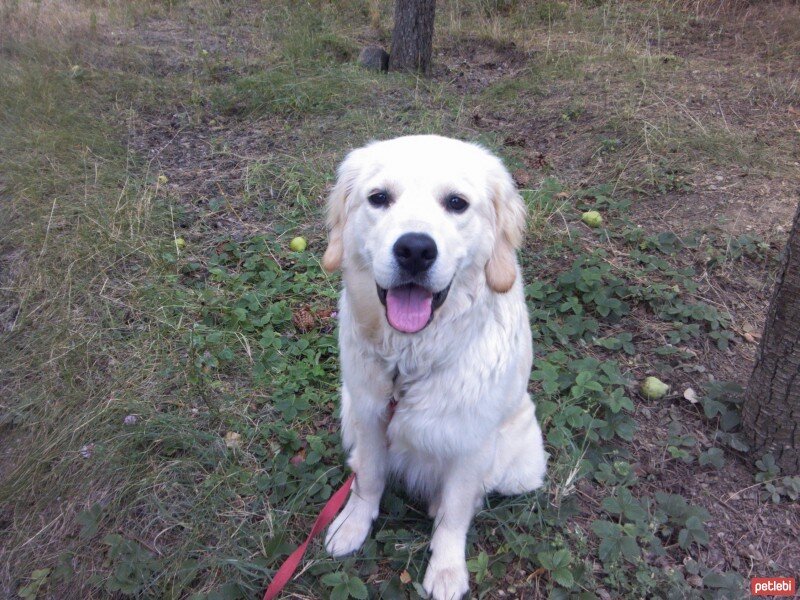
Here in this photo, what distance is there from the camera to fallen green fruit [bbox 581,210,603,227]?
11.0ft

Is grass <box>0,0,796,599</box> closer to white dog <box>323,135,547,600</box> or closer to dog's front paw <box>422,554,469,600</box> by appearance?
dog's front paw <box>422,554,469,600</box>

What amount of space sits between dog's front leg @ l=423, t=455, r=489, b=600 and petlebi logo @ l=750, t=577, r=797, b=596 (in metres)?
0.97

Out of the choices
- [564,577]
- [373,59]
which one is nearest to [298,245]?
[564,577]

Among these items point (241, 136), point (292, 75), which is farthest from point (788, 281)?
point (292, 75)

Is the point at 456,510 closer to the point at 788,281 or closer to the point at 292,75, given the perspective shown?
the point at 788,281

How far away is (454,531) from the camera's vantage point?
5.96ft

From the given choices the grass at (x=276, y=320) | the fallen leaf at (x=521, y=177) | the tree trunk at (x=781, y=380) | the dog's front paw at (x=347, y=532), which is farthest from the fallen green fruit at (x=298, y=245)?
the tree trunk at (x=781, y=380)

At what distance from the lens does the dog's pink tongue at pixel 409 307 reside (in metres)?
1.56

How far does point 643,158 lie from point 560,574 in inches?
123

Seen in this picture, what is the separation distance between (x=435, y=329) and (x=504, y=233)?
0.40 metres

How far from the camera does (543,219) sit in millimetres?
3352

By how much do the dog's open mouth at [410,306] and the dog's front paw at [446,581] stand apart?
0.83m

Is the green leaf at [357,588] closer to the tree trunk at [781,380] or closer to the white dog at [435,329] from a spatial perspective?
the white dog at [435,329]

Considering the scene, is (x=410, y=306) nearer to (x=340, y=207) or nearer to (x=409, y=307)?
(x=409, y=307)
